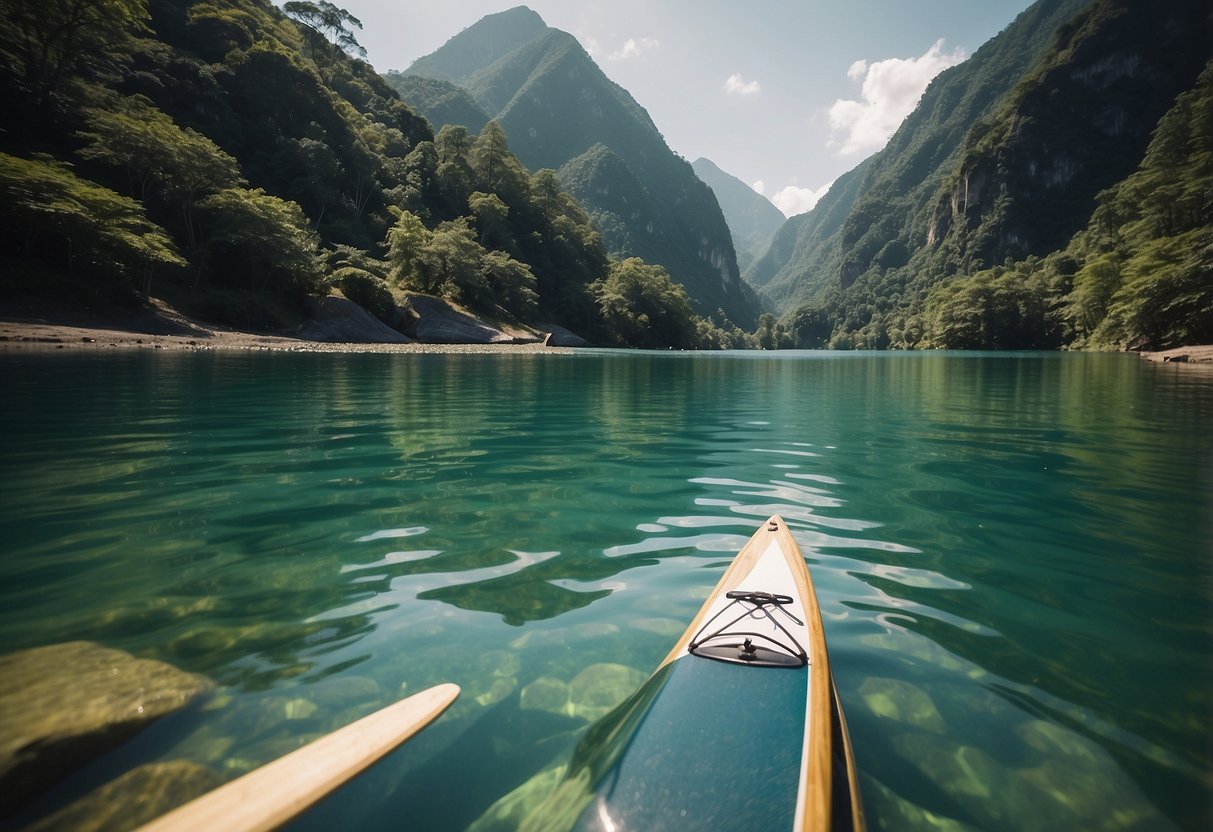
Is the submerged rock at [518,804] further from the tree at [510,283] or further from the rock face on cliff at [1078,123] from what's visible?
the rock face on cliff at [1078,123]

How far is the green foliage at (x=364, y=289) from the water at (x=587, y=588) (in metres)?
39.1

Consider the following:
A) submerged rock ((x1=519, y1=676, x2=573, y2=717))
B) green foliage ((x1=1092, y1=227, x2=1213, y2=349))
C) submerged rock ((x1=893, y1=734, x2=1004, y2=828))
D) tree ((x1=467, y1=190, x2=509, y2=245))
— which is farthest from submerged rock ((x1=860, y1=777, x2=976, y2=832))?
tree ((x1=467, y1=190, x2=509, y2=245))

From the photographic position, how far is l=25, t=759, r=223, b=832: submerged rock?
2.25m

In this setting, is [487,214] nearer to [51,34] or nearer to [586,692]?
[51,34]

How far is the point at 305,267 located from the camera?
→ 145 ft

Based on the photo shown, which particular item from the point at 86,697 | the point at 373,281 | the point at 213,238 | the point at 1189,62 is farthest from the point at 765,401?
the point at 1189,62

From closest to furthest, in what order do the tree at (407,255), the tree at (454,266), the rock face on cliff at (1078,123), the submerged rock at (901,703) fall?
the submerged rock at (901,703)
the tree at (407,255)
the tree at (454,266)
the rock face on cliff at (1078,123)

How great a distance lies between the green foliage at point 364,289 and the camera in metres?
46.9

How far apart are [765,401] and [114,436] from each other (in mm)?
16186

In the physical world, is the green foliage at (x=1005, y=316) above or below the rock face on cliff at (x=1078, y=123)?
below

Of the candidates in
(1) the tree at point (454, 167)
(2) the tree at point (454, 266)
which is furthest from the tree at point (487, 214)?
(2) the tree at point (454, 266)

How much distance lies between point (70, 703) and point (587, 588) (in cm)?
321

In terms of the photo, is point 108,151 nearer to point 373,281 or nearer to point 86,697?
point 373,281

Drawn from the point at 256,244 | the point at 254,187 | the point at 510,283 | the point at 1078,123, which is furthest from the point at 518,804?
the point at 1078,123
